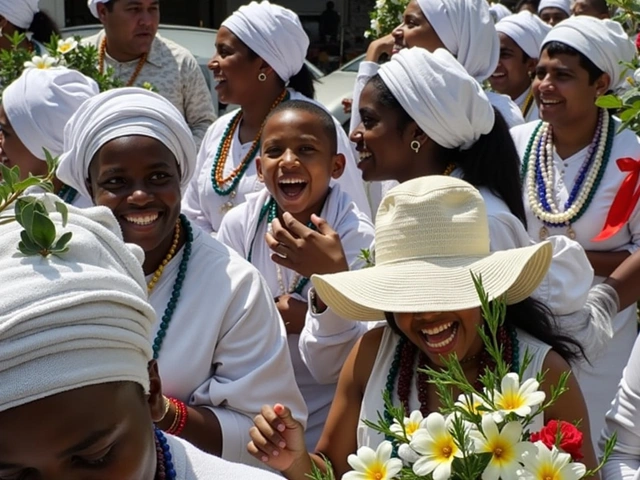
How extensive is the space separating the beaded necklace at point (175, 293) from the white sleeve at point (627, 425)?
1.25 meters

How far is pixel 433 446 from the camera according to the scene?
1924mm

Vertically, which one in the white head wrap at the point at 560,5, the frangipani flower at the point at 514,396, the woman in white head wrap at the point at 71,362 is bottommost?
the white head wrap at the point at 560,5

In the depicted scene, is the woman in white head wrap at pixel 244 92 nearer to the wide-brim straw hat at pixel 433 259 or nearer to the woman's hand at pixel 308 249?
the woman's hand at pixel 308 249

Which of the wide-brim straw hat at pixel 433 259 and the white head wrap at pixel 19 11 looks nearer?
the wide-brim straw hat at pixel 433 259

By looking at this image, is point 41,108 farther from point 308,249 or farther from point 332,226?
point 308,249

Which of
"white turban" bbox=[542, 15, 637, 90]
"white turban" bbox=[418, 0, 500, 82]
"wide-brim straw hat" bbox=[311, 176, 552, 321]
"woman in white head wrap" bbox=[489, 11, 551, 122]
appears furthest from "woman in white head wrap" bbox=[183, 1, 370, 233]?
"wide-brim straw hat" bbox=[311, 176, 552, 321]

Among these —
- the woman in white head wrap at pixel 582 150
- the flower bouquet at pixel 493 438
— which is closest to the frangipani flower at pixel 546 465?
the flower bouquet at pixel 493 438

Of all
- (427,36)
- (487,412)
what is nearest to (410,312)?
(487,412)

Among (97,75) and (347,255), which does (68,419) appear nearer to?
(347,255)

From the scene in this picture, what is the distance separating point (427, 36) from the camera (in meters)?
5.60

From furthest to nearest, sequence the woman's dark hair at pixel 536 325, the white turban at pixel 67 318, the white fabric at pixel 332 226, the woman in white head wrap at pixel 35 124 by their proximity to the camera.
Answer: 1. the woman in white head wrap at pixel 35 124
2. the white fabric at pixel 332 226
3. the woman's dark hair at pixel 536 325
4. the white turban at pixel 67 318

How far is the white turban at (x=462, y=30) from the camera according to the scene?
5539 millimetres

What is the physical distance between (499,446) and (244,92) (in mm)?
3701

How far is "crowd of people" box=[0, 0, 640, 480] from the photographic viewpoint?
1752mm
